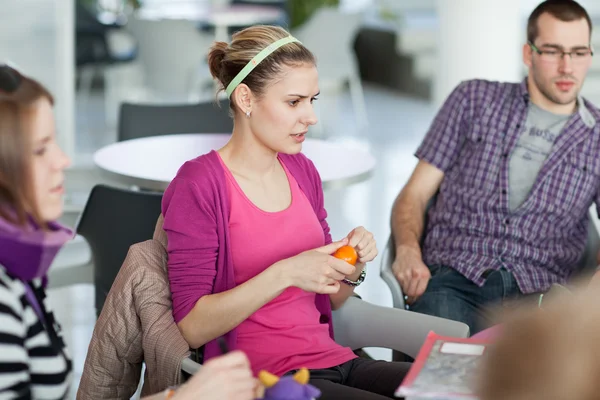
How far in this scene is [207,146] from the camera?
346 centimetres

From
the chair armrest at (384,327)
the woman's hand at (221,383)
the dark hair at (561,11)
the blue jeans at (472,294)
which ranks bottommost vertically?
the blue jeans at (472,294)

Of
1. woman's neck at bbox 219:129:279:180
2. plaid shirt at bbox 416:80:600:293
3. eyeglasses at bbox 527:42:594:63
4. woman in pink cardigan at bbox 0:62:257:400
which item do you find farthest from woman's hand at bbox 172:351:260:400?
eyeglasses at bbox 527:42:594:63

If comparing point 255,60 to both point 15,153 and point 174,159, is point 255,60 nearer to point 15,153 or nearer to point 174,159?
point 15,153

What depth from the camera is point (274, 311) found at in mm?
2010

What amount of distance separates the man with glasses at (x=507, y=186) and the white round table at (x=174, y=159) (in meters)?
0.34

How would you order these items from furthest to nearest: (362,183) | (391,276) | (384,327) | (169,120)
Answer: (362,183)
(169,120)
(391,276)
(384,327)

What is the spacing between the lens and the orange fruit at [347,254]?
1915 mm

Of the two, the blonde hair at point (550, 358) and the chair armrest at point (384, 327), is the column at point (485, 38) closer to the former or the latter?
the chair armrest at point (384, 327)

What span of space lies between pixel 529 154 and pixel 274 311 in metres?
1.14

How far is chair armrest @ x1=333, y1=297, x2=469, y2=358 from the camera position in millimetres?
2143

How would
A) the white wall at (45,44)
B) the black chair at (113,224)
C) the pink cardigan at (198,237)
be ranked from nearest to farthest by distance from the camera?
the pink cardigan at (198,237) < the black chair at (113,224) < the white wall at (45,44)

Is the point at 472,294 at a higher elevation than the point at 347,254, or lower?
lower

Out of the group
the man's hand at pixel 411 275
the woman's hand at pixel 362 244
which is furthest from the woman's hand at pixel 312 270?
the man's hand at pixel 411 275

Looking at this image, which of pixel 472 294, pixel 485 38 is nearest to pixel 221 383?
pixel 472 294
